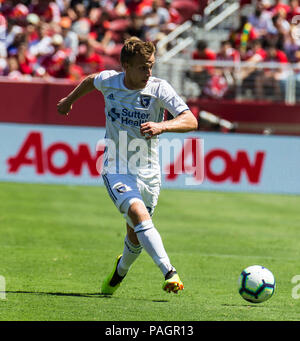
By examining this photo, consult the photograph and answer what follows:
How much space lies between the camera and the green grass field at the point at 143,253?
7.04m

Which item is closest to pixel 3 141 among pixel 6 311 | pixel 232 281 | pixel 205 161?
pixel 205 161

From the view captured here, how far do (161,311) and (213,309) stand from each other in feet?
1.65

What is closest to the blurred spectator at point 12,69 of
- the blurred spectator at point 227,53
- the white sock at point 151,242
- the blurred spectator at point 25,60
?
the blurred spectator at point 25,60

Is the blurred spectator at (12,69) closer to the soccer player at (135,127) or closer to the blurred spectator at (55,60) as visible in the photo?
the blurred spectator at (55,60)

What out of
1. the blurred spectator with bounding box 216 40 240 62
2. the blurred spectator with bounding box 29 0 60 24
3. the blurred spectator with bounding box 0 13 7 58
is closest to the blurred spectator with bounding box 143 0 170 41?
the blurred spectator with bounding box 216 40 240 62

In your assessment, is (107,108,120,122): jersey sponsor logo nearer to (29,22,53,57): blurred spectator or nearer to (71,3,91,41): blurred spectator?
(29,22,53,57): blurred spectator

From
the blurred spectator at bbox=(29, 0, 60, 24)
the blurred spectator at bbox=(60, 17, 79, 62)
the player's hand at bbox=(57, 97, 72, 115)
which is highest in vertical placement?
the blurred spectator at bbox=(29, 0, 60, 24)

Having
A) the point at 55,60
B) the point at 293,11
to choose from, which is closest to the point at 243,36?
the point at 293,11

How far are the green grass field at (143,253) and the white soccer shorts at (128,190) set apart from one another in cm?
91

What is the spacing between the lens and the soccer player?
280 inches

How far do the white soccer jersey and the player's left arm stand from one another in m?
0.14

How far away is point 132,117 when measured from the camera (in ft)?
24.3

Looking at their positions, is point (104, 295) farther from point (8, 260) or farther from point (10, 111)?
point (10, 111)

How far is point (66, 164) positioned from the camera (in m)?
18.1
